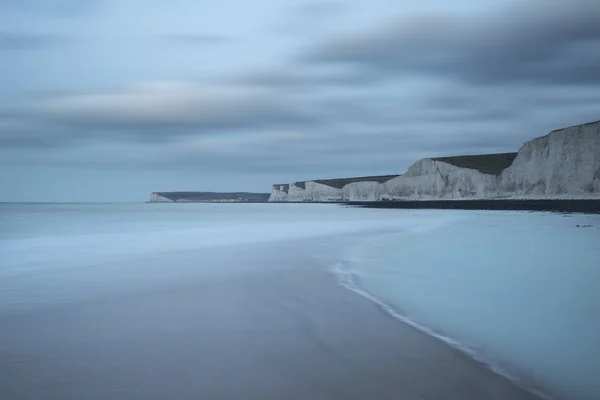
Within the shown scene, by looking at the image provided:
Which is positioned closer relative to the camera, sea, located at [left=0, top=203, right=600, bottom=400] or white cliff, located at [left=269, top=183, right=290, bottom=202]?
sea, located at [left=0, top=203, right=600, bottom=400]

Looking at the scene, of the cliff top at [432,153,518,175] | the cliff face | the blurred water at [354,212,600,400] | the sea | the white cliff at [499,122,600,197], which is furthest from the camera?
the cliff top at [432,153,518,175]

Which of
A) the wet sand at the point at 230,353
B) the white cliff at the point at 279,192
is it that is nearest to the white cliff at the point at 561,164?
the wet sand at the point at 230,353

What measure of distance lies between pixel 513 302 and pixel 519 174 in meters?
55.0

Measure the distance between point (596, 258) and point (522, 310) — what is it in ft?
19.1

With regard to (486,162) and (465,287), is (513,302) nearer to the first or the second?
(465,287)

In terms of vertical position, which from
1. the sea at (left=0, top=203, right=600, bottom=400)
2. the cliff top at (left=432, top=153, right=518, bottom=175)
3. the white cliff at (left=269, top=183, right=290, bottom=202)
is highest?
the cliff top at (left=432, top=153, right=518, bottom=175)

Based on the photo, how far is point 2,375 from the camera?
3746 millimetres

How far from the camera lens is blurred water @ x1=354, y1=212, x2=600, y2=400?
3.91m

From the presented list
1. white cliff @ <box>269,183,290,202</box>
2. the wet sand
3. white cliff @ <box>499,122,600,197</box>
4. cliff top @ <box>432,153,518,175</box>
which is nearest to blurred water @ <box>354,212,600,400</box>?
the wet sand

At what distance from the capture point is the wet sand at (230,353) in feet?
11.4

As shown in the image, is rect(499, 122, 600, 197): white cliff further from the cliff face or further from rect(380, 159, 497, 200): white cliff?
rect(380, 159, 497, 200): white cliff

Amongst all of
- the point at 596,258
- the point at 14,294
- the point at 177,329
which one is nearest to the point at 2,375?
the point at 177,329

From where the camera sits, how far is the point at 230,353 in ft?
14.1

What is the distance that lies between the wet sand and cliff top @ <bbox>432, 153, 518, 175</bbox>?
67056 mm
